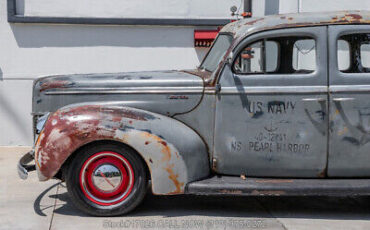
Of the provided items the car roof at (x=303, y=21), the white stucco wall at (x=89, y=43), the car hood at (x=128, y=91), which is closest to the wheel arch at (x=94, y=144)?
the car hood at (x=128, y=91)

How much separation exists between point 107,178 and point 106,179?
0.01 m

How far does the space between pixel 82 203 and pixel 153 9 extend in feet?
15.3

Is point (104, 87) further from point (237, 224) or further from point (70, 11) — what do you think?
point (70, 11)

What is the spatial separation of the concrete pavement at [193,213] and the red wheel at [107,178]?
0.20 meters

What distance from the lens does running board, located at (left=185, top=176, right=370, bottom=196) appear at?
486 cm

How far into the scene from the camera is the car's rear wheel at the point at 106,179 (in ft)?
16.1

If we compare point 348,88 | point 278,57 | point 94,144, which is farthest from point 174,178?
point 348,88

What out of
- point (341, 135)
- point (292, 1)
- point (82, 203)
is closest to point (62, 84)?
point (82, 203)

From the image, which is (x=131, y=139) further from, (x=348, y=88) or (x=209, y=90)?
(x=348, y=88)

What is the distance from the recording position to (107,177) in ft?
16.2

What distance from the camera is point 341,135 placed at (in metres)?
5.01

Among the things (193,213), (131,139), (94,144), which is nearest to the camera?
(131,139)

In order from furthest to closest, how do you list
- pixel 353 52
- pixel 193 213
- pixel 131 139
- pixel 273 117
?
pixel 353 52
pixel 193 213
pixel 273 117
pixel 131 139

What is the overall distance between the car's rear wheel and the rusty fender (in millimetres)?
117
